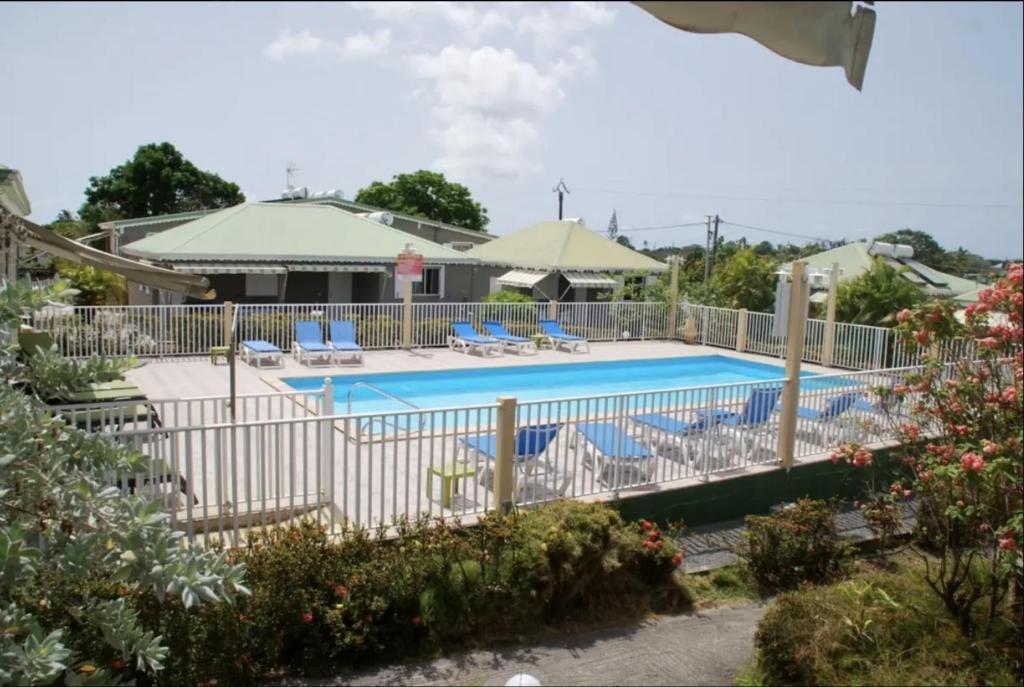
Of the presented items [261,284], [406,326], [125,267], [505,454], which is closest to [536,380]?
[406,326]

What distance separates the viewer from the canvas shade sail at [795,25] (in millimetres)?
1798

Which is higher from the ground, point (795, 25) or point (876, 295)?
point (795, 25)

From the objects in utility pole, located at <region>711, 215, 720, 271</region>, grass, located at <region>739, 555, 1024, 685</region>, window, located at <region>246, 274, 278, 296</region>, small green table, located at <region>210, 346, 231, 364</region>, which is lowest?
grass, located at <region>739, 555, 1024, 685</region>

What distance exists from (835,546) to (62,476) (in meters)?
6.01

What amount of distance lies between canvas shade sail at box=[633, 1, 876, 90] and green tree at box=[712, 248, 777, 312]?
2154cm

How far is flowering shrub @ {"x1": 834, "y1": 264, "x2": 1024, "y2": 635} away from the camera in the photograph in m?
5.22

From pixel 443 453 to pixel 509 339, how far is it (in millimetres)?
12161

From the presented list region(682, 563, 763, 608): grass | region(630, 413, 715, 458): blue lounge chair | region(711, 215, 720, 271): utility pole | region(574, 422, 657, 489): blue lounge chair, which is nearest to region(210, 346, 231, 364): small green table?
A: region(574, 422, 657, 489): blue lounge chair

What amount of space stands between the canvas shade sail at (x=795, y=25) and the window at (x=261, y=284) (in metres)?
22.3

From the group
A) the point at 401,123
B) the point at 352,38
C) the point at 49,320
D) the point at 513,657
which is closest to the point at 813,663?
the point at 513,657

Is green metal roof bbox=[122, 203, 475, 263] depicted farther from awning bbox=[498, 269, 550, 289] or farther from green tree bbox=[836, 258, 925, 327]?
green tree bbox=[836, 258, 925, 327]

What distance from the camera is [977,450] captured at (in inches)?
216

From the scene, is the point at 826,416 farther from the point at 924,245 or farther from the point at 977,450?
the point at 924,245

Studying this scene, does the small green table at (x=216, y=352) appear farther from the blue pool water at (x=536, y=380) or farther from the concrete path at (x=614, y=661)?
the concrete path at (x=614, y=661)
